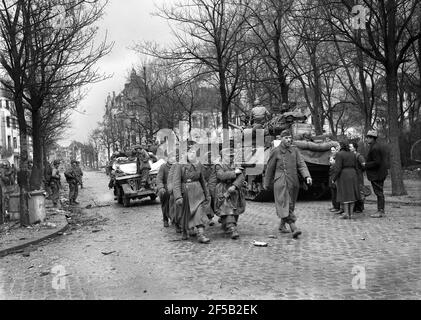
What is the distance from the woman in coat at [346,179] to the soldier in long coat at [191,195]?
132 inches

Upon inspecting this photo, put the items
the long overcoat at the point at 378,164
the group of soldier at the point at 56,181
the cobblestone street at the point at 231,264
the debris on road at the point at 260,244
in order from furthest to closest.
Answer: the group of soldier at the point at 56,181, the long overcoat at the point at 378,164, the debris on road at the point at 260,244, the cobblestone street at the point at 231,264

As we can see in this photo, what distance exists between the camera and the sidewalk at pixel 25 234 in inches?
348

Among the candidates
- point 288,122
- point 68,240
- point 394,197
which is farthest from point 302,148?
point 68,240

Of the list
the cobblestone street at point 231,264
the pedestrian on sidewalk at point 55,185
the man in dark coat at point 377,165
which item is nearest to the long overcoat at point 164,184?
the cobblestone street at point 231,264

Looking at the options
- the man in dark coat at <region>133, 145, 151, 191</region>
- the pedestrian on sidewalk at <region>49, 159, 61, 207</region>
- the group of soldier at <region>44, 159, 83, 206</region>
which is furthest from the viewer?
the group of soldier at <region>44, 159, 83, 206</region>

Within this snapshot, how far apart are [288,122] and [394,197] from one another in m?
3.89

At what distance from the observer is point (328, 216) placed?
11648 mm

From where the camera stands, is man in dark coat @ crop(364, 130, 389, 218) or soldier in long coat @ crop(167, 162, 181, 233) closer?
soldier in long coat @ crop(167, 162, 181, 233)

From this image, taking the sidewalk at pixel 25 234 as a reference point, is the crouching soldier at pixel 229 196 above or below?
above

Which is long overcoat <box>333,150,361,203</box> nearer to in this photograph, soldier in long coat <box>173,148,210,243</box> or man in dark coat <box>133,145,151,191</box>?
soldier in long coat <box>173,148,210,243</box>

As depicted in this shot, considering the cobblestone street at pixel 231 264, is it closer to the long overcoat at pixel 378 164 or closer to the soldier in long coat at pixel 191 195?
the soldier in long coat at pixel 191 195

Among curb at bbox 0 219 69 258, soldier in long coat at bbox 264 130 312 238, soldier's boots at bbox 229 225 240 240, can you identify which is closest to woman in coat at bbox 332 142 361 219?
soldier in long coat at bbox 264 130 312 238

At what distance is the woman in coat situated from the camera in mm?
10836

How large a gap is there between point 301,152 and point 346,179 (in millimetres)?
3867
